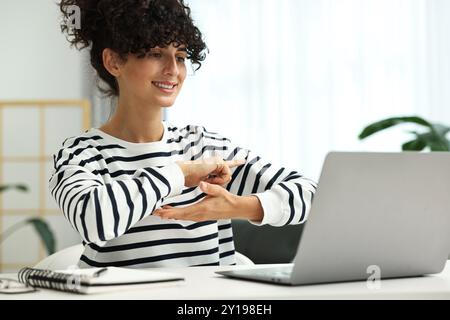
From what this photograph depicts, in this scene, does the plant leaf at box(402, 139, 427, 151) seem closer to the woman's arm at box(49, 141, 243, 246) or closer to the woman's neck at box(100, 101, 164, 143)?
the woman's neck at box(100, 101, 164, 143)

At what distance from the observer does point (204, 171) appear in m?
1.56

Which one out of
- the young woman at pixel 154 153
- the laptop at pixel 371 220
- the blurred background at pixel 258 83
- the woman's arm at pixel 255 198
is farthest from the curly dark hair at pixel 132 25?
the blurred background at pixel 258 83

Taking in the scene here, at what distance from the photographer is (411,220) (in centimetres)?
118

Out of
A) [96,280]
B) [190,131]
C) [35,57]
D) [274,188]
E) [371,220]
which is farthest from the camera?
[35,57]

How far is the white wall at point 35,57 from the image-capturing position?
504 centimetres

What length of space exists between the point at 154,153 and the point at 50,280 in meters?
0.78

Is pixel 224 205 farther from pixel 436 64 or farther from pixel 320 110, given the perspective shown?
pixel 436 64

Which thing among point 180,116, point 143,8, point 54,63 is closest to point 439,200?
point 143,8

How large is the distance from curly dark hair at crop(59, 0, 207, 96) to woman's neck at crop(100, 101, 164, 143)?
0.44ft

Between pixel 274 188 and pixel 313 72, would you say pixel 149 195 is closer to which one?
pixel 274 188

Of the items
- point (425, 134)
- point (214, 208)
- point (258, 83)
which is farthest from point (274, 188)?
point (258, 83)

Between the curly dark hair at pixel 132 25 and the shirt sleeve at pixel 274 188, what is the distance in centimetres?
34

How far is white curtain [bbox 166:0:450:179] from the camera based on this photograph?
509cm

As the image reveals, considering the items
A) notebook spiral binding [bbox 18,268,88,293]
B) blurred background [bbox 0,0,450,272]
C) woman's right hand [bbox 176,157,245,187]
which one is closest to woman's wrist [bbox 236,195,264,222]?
woman's right hand [bbox 176,157,245,187]
